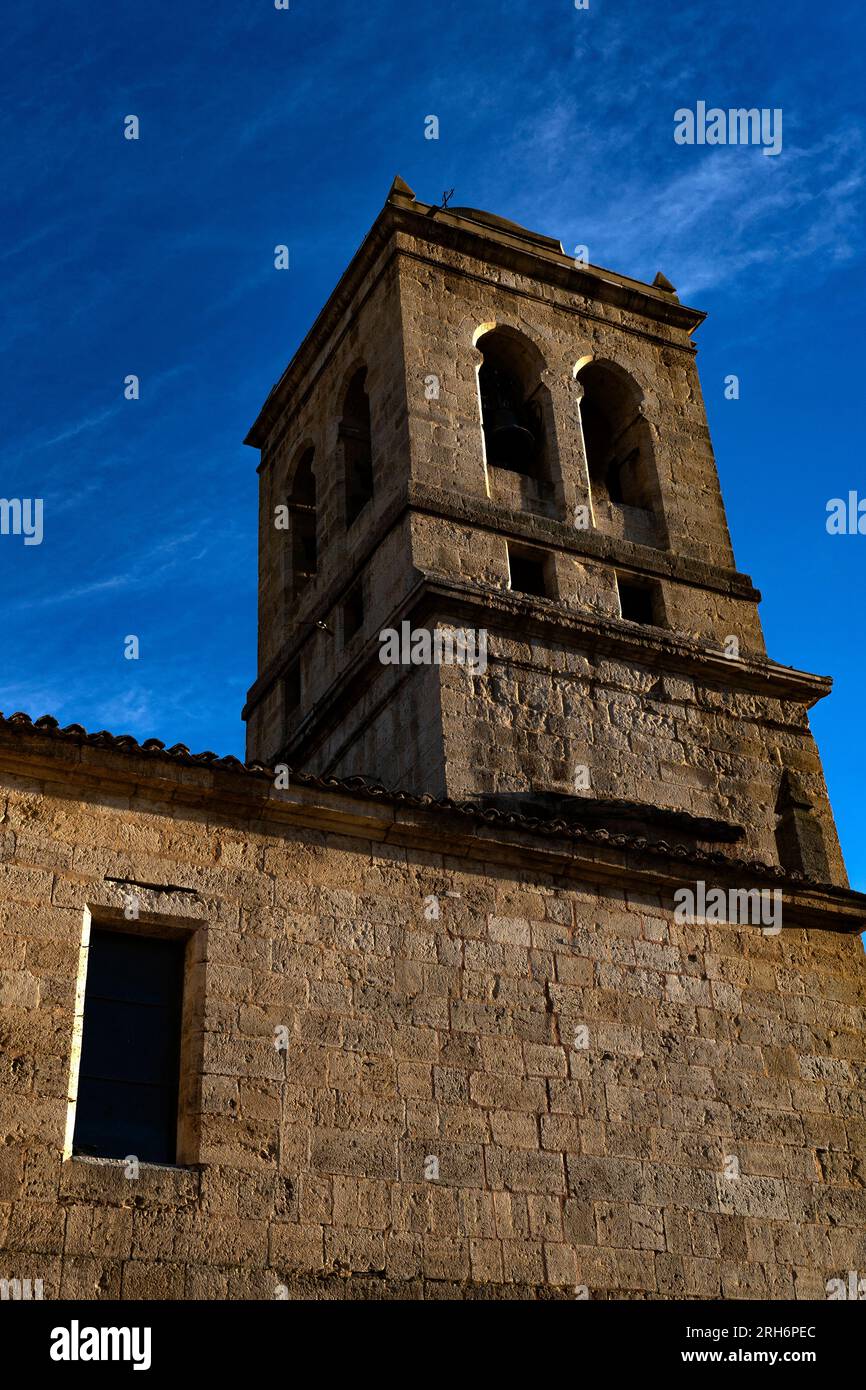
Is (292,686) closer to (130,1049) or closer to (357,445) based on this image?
(357,445)

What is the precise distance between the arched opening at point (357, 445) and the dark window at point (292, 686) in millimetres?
1846

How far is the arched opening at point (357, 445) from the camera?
698 inches

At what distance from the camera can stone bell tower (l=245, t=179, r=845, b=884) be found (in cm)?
1405

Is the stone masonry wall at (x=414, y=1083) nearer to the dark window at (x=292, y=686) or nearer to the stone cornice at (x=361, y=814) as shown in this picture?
the stone cornice at (x=361, y=814)

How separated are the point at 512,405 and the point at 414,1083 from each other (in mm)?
10081

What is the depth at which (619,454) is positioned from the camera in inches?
711

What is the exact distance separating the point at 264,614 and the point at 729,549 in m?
5.71

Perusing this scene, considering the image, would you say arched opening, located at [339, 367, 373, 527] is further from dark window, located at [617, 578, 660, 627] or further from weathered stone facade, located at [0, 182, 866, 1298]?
dark window, located at [617, 578, 660, 627]

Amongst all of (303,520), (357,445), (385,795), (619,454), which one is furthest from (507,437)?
(385,795)

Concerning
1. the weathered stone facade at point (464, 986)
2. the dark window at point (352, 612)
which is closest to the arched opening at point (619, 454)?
the weathered stone facade at point (464, 986)

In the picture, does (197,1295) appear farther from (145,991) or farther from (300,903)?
(300,903)

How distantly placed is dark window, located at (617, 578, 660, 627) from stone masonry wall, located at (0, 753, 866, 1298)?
5.38 m

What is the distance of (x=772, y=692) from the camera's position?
51.0ft

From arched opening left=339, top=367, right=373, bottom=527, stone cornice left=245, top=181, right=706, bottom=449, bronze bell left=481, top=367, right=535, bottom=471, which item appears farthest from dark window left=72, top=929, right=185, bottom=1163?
stone cornice left=245, top=181, right=706, bottom=449
